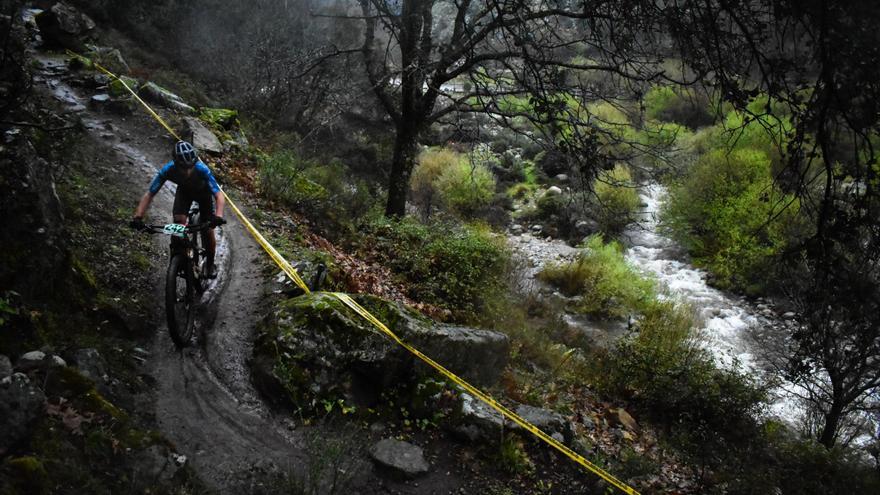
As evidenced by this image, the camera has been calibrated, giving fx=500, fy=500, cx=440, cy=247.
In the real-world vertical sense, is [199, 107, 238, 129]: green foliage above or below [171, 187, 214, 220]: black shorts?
above

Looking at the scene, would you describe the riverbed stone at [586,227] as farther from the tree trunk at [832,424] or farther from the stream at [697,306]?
the tree trunk at [832,424]

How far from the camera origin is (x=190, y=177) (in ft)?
18.4

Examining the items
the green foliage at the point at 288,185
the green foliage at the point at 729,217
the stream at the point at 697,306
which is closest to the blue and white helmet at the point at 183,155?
the green foliage at the point at 288,185

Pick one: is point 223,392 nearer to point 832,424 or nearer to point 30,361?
point 30,361

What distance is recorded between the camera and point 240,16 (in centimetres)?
1847

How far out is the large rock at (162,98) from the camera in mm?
13383

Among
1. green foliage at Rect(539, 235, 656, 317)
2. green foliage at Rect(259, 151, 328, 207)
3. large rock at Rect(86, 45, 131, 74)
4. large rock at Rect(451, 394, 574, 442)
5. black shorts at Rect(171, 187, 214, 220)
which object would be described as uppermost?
large rock at Rect(86, 45, 131, 74)

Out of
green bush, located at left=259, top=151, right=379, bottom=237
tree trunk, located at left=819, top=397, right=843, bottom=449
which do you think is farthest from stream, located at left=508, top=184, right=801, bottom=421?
green bush, located at left=259, top=151, right=379, bottom=237

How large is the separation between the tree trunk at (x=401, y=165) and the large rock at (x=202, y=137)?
4.40 meters

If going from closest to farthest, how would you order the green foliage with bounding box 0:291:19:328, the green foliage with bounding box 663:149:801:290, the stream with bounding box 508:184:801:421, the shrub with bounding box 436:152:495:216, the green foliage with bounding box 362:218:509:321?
the green foliage with bounding box 0:291:19:328 < the green foliage with bounding box 362:218:509:321 < the stream with bounding box 508:184:801:421 < the green foliage with bounding box 663:149:801:290 < the shrub with bounding box 436:152:495:216

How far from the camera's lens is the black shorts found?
5.76 m

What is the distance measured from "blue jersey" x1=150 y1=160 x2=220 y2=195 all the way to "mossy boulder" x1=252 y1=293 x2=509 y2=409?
1.64 m

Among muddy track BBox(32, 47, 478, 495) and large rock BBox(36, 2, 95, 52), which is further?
large rock BBox(36, 2, 95, 52)

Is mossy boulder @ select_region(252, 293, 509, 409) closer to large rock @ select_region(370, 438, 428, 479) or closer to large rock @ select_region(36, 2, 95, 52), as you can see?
large rock @ select_region(370, 438, 428, 479)
